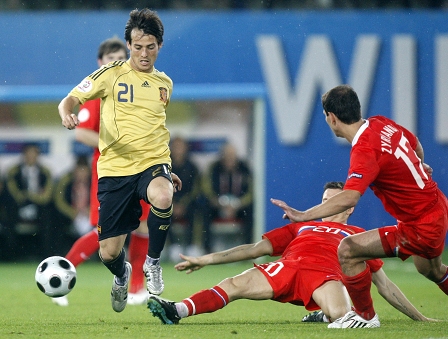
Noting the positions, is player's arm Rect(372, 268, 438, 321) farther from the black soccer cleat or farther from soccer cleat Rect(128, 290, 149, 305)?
soccer cleat Rect(128, 290, 149, 305)

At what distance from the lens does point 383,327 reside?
5.73 meters

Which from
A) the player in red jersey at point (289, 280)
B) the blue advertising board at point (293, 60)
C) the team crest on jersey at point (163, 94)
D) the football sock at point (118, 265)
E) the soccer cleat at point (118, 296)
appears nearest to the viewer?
the player in red jersey at point (289, 280)

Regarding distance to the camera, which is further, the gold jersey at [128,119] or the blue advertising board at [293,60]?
the blue advertising board at [293,60]

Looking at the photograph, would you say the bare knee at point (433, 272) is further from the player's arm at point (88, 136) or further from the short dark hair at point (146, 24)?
the player's arm at point (88, 136)

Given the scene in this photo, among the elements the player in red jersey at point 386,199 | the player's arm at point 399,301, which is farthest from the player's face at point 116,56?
the player's arm at point 399,301

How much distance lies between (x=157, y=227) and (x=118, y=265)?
2.55ft

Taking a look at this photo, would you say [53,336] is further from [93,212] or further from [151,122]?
[93,212]

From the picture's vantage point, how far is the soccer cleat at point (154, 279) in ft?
19.4

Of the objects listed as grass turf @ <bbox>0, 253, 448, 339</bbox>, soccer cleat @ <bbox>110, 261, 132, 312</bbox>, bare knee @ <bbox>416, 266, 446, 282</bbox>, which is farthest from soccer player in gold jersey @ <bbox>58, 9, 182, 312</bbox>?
bare knee @ <bbox>416, 266, 446, 282</bbox>

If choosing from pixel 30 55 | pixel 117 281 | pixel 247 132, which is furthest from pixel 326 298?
pixel 30 55

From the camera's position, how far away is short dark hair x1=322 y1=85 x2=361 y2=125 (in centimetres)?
568

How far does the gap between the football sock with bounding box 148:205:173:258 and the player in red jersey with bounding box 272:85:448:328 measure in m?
1.19

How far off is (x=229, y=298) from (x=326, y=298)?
64cm

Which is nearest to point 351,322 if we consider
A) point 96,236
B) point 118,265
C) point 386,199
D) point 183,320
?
point 386,199
